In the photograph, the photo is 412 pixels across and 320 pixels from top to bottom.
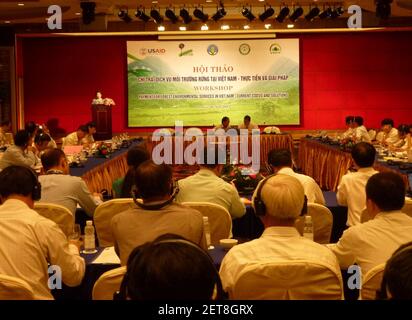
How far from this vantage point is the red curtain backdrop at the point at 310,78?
14508 millimetres

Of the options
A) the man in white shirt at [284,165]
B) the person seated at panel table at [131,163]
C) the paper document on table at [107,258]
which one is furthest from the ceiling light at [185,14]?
the paper document on table at [107,258]

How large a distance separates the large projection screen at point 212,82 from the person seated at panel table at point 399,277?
43.2 feet

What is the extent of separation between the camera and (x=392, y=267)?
1.27m

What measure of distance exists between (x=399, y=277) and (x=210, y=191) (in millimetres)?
3125

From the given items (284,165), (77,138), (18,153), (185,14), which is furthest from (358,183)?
(185,14)

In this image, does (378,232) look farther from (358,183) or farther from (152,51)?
A: (152,51)

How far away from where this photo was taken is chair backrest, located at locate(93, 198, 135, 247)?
4.08m

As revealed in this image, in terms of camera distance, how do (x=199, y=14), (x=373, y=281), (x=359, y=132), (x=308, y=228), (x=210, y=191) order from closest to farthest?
(x=373, y=281)
(x=308, y=228)
(x=210, y=191)
(x=359, y=132)
(x=199, y=14)

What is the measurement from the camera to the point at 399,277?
1251mm

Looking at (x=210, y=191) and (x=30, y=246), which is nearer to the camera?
(x=30, y=246)

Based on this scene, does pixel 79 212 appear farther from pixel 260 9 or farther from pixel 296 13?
pixel 260 9

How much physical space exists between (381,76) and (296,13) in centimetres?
381

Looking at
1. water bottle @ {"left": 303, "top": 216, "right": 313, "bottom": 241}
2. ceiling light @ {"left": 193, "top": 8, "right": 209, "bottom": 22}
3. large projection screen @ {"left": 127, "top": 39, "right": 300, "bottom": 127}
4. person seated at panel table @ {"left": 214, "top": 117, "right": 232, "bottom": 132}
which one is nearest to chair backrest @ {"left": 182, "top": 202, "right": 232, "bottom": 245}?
water bottle @ {"left": 303, "top": 216, "right": 313, "bottom": 241}
